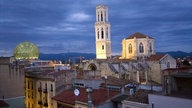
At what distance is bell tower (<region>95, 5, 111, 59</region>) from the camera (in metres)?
94.1

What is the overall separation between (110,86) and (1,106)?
1210 centimetres

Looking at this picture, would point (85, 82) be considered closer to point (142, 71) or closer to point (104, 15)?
point (142, 71)

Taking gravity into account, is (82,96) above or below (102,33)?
below

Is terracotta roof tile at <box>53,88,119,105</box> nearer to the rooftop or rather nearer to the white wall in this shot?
the rooftop

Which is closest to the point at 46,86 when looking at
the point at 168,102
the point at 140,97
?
the point at 140,97

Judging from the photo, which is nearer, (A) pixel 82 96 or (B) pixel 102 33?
(A) pixel 82 96

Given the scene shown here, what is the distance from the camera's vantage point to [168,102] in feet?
74.1

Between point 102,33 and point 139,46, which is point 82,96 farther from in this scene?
point 102,33

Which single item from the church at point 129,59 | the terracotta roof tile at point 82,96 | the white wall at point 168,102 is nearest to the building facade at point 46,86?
the terracotta roof tile at point 82,96

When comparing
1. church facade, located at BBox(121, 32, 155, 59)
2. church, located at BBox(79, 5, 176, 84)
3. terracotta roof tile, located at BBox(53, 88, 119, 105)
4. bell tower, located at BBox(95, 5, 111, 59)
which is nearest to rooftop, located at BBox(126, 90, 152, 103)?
terracotta roof tile, located at BBox(53, 88, 119, 105)

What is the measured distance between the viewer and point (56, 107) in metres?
37.6

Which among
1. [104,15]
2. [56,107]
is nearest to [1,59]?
[56,107]

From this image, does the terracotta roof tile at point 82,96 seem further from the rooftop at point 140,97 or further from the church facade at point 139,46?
the church facade at point 139,46

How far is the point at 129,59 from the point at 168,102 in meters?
49.4
